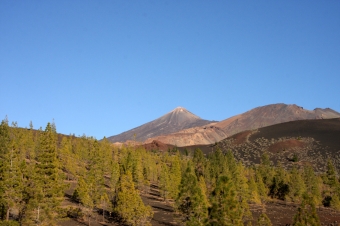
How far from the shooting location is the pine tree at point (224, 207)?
1166 inches

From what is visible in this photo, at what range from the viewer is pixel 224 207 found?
29.9 meters

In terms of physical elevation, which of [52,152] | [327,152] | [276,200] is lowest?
[276,200]

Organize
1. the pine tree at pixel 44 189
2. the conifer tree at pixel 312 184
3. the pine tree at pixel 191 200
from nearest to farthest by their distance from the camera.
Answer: the pine tree at pixel 44 189, the pine tree at pixel 191 200, the conifer tree at pixel 312 184

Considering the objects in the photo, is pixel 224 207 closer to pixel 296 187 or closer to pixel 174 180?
pixel 174 180

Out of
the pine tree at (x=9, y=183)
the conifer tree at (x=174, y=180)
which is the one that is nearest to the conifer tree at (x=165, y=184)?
the conifer tree at (x=174, y=180)

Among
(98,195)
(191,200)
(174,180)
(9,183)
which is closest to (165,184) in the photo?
(174,180)

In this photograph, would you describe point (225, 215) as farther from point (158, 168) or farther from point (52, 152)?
point (158, 168)

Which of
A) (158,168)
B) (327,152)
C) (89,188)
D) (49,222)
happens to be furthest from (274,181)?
(327,152)

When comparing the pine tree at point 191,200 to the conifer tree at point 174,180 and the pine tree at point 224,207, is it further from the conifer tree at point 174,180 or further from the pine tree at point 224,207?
the conifer tree at point 174,180

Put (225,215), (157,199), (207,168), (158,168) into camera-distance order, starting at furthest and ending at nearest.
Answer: (158,168), (207,168), (157,199), (225,215)

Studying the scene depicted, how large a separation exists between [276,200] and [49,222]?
3361 inches

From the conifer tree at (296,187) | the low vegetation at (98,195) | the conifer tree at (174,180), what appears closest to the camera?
the low vegetation at (98,195)

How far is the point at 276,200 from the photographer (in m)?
112

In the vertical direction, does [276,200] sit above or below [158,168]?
below
